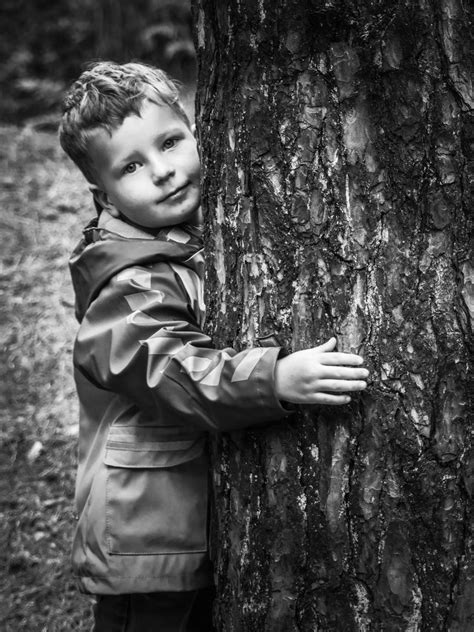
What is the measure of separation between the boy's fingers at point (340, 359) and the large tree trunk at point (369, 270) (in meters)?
0.04

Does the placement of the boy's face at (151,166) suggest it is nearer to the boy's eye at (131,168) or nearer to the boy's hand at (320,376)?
the boy's eye at (131,168)

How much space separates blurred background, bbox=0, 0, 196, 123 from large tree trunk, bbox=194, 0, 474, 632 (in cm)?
604

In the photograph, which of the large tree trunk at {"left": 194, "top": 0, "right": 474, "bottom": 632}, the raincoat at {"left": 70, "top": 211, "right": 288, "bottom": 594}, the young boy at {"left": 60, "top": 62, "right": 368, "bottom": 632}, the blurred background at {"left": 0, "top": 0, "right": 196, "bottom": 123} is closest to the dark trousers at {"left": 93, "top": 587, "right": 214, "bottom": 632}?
the young boy at {"left": 60, "top": 62, "right": 368, "bottom": 632}

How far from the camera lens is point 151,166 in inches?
103

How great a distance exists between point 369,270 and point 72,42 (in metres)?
7.53

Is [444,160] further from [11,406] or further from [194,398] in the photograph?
[11,406]

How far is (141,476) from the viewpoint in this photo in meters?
2.57

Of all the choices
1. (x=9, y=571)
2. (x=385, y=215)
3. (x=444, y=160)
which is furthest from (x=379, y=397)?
(x=9, y=571)

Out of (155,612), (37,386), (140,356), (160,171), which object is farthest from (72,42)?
(155,612)

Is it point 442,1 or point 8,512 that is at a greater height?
point 442,1

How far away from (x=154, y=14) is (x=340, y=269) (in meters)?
7.09

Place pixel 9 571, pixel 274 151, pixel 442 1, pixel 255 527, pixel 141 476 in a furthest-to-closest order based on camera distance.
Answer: pixel 9 571 < pixel 141 476 < pixel 255 527 < pixel 274 151 < pixel 442 1

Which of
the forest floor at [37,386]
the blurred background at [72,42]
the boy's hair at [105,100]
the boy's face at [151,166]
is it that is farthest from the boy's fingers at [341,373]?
the blurred background at [72,42]

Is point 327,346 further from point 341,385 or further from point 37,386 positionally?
point 37,386
